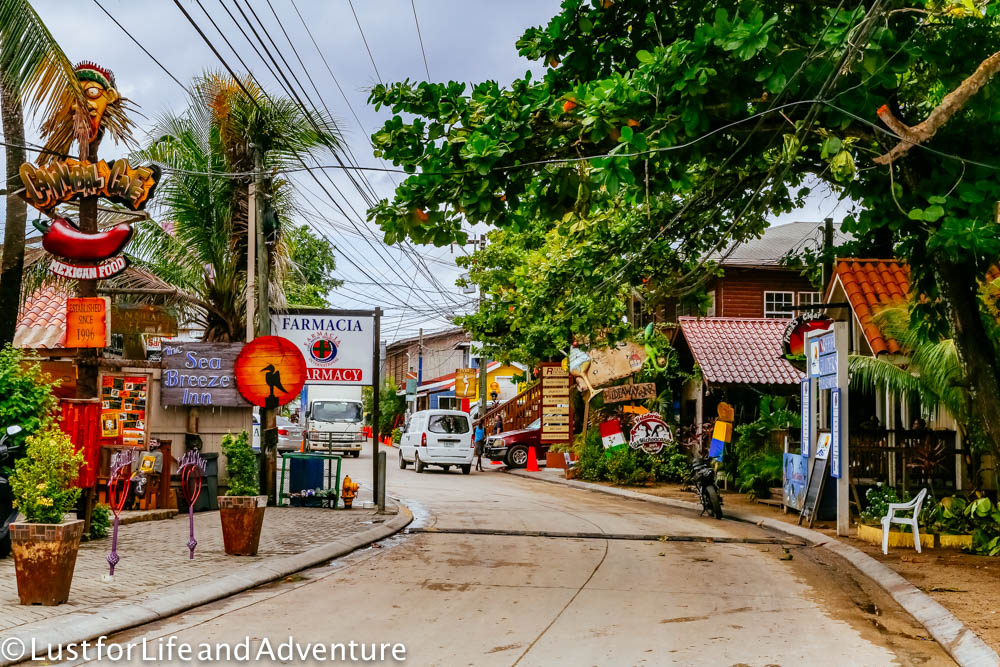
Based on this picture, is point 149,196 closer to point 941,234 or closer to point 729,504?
point 941,234

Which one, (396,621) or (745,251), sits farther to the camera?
(745,251)

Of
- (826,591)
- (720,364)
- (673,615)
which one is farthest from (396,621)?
(720,364)

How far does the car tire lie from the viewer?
37.7m

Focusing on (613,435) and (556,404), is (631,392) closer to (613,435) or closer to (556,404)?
(613,435)

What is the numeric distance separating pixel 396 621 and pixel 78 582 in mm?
3362

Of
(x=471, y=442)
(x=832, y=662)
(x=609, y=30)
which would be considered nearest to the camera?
(x=832, y=662)

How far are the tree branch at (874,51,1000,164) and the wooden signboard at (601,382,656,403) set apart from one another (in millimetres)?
18122

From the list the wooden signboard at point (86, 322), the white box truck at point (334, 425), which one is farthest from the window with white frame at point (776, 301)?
the wooden signboard at point (86, 322)

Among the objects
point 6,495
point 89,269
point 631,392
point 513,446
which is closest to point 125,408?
point 89,269

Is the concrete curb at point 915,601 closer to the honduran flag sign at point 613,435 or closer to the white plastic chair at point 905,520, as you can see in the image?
the white plastic chair at point 905,520

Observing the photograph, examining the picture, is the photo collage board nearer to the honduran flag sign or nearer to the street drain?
the street drain

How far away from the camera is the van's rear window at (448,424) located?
3325 cm

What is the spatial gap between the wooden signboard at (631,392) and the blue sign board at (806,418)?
9.28 metres

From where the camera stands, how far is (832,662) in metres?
7.27
